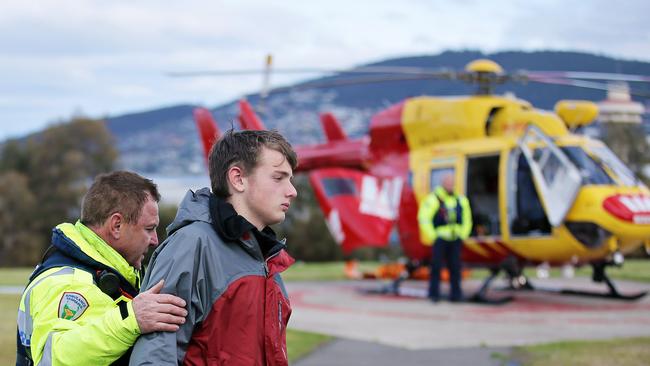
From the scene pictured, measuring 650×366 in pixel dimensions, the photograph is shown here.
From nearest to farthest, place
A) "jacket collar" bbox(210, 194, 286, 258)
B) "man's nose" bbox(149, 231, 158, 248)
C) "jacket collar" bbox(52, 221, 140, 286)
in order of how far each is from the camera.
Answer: "jacket collar" bbox(210, 194, 286, 258), "jacket collar" bbox(52, 221, 140, 286), "man's nose" bbox(149, 231, 158, 248)

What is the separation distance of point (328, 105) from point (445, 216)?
4680 centimetres

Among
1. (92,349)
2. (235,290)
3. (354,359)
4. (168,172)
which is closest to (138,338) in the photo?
(92,349)

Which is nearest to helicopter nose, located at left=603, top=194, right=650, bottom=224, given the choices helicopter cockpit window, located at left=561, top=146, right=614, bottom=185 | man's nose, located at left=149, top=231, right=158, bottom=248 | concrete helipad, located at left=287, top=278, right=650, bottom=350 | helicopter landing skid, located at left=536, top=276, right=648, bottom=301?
helicopter cockpit window, located at left=561, top=146, right=614, bottom=185

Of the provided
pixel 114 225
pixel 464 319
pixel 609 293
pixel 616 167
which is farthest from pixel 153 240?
pixel 609 293

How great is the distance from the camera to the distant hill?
1681 centimetres

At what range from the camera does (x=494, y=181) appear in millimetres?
12945

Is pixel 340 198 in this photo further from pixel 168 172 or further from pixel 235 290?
pixel 168 172

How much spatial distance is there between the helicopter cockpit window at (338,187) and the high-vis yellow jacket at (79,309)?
1103 cm

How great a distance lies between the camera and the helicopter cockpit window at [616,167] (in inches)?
449

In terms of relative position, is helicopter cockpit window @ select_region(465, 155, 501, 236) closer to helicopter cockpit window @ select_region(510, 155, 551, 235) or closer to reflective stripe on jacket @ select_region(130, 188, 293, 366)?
helicopter cockpit window @ select_region(510, 155, 551, 235)

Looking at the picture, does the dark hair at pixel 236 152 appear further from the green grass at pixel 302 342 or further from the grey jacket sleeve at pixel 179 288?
the green grass at pixel 302 342

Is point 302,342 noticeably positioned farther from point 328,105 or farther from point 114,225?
point 328,105

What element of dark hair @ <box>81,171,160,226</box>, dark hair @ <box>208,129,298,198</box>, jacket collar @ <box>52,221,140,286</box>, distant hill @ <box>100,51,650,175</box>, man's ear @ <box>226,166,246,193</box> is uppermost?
dark hair @ <box>208,129,298,198</box>

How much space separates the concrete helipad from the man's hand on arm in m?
5.90
